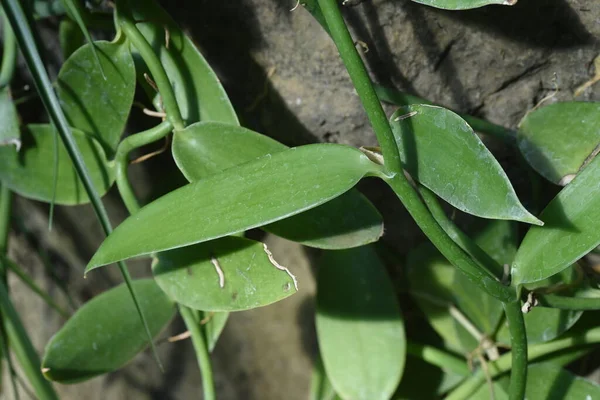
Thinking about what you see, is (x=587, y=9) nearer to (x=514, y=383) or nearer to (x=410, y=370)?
(x=514, y=383)

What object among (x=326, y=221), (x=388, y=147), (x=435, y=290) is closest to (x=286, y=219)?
(x=326, y=221)

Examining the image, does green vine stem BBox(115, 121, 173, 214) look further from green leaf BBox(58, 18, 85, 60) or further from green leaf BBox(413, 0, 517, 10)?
green leaf BBox(413, 0, 517, 10)

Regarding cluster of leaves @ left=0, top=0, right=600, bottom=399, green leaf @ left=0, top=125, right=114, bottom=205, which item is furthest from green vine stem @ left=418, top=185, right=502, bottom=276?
green leaf @ left=0, top=125, right=114, bottom=205

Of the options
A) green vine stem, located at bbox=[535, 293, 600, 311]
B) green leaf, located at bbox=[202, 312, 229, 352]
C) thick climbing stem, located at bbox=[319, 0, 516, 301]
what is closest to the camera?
thick climbing stem, located at bbox=[319, 0, 516, 301]

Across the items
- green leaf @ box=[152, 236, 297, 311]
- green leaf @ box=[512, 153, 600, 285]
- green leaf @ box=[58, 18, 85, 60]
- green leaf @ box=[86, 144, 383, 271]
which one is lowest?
green leaf @ box=[512, 153, 600, 285]

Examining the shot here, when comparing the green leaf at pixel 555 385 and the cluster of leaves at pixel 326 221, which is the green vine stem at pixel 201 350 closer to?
the cluster of leaves at pixel 326 221

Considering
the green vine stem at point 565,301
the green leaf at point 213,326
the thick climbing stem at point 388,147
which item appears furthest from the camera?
the green leaf at point 213,326

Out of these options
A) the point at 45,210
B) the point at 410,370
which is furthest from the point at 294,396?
the point at 45,210

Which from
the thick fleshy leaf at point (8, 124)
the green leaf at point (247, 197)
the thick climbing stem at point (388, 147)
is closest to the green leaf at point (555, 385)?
the thick climbing stem at point (388, 147)
